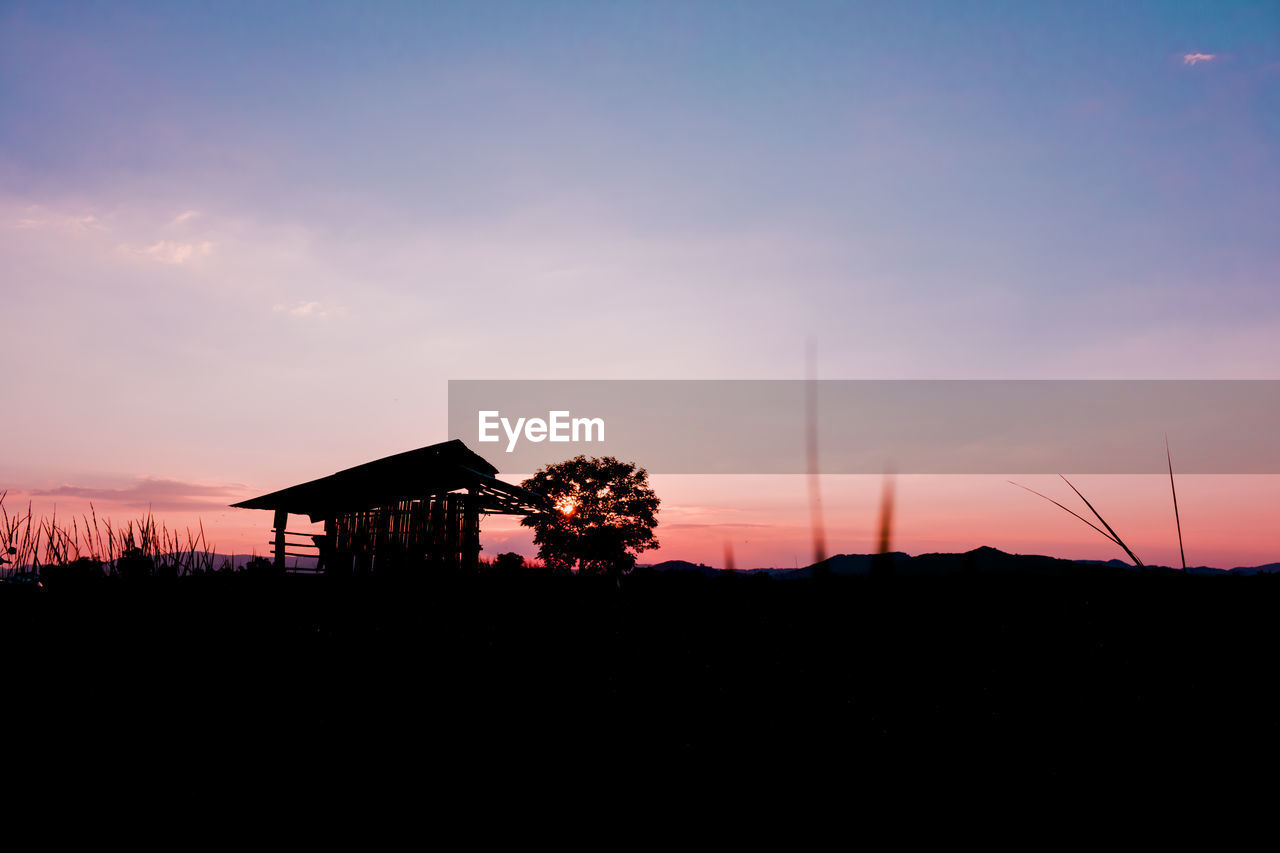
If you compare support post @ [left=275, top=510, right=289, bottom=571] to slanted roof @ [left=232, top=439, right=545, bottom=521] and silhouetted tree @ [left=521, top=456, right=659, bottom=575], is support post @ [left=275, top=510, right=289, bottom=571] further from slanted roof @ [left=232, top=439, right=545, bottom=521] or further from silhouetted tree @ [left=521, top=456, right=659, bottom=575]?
silhouetted tree @ [left=521, top=456, right=659, bottom=575]

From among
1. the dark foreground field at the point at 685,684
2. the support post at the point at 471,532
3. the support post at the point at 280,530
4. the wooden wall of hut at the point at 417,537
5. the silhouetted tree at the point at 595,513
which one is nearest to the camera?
the dark foreground field at the point at 685,684

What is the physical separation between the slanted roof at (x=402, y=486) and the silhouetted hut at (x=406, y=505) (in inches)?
1.0

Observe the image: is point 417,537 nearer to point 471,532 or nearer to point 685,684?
point 471,532

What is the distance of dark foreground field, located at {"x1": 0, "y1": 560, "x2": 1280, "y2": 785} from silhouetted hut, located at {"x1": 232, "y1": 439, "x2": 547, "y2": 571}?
9.76 meters

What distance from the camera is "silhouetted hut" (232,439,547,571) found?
17.5 m

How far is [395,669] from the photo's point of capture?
5.13m

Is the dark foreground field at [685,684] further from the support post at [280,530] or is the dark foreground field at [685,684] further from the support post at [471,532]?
the support post at [280,530]

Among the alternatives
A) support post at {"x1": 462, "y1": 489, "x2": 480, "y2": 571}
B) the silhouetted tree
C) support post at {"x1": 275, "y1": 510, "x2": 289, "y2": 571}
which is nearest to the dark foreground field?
support post at {"x1": 462, "y1": 489, "x2": 480, "y2": 571}

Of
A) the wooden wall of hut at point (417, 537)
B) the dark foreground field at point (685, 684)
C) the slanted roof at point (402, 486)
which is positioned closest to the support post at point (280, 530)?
the slanted roof at point (402, 486)

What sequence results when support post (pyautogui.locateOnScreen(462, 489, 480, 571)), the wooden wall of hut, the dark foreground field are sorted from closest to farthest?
the dark foreground field
the wooden wall of hut
support post (pyautogui.locateOnScreen(462, 489, 480, 571))

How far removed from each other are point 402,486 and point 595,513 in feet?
70.1

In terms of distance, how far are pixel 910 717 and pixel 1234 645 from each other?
258 cm

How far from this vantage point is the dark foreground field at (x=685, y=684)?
3.44m

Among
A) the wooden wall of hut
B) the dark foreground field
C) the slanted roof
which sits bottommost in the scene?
the dark foreground field
